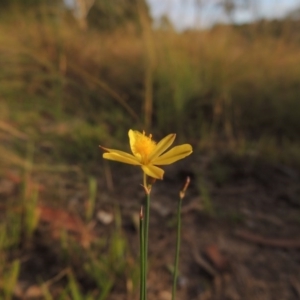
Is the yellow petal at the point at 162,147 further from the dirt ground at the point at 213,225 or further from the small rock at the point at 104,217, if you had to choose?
the small rock at the point at 104,217

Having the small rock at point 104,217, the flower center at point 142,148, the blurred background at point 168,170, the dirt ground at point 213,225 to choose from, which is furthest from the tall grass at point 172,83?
the flower center at point 142,148

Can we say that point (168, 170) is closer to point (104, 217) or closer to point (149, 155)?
point (104, 217)

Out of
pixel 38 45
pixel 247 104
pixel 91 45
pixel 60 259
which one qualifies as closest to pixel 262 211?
pixel 60 259

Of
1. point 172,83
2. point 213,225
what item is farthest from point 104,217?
point 172,83

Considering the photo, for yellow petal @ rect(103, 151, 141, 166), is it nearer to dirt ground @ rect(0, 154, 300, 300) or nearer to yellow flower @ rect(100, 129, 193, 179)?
yellow flower @ rect(100, 129, 193, 179)

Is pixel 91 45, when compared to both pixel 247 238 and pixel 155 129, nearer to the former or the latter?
pixel 155 129

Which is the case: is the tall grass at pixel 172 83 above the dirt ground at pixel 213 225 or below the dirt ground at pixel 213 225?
above
